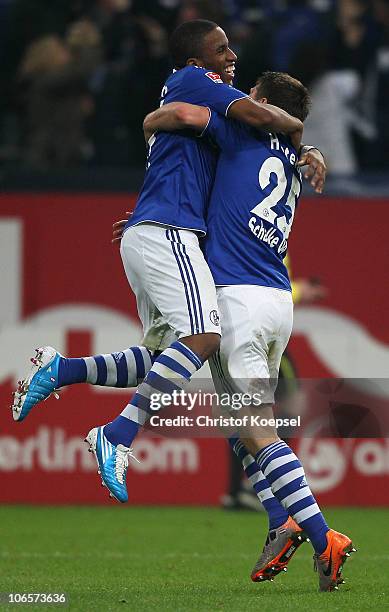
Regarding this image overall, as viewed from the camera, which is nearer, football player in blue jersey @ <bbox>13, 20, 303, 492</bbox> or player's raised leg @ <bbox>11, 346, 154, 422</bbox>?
football player in blue jersey @ <bbox>13, 20, 303, 492</bbox>

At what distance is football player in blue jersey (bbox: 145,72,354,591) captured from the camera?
21.4 feet

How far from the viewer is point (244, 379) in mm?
6570

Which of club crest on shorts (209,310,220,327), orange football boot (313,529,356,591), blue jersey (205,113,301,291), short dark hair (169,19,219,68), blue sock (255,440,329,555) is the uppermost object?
short dark hair (169,19,219,68)

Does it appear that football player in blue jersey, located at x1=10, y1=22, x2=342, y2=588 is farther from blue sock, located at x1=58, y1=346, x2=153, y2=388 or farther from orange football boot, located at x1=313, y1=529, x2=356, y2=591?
orange football boot, located at x1=313, y1=529, x2=356, y2=591

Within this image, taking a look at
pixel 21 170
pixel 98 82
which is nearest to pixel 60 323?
pixel 21 170

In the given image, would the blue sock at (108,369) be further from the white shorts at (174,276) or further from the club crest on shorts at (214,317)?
the club crest on shorts at (214,317)

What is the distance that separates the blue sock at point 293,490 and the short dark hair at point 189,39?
1.93 m

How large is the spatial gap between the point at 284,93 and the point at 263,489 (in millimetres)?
1946

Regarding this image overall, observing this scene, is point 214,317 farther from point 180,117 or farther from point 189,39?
point 189,39

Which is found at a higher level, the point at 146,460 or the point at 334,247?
the point at 334,247

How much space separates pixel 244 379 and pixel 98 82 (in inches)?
298

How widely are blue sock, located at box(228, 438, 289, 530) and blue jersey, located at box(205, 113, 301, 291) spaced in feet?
2.86

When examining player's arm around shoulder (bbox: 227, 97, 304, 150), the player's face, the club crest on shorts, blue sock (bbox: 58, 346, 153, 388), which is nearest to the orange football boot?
the club crest on shorts

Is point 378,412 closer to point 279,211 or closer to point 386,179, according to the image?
point 386,179
